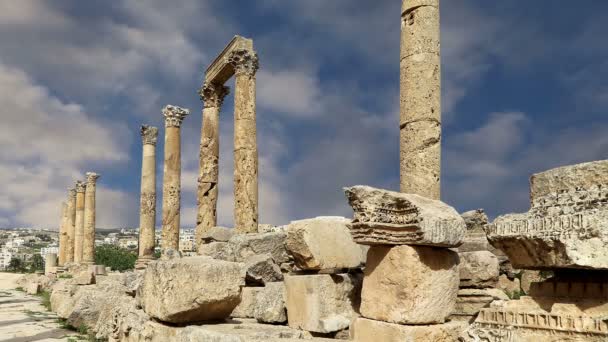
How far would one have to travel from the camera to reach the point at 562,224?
4.04m

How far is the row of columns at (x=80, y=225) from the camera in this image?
33.4m

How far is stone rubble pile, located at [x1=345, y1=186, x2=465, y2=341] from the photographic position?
4809 millimetres

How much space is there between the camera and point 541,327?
4152mm

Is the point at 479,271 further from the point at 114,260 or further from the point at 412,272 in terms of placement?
the point at 114,260

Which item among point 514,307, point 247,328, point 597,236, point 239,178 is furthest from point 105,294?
point 597,236

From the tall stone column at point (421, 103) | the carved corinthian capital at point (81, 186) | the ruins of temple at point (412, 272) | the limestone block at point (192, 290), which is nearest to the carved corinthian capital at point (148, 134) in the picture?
the carved corinthian capital at point (81, 186)

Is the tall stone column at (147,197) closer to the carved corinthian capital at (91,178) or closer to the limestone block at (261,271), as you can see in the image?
the carved corinthian capital at (91,178)

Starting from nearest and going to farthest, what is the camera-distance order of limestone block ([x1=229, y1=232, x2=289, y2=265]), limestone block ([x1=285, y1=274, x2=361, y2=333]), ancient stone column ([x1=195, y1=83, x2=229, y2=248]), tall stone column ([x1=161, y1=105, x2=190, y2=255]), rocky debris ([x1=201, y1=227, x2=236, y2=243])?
limestone block ([x1=285, y1=274, x2=361, y2=333])
limestone block ([x1=229, y1=232, x2=289, y2=265])
rocky debris ([x1=201, y1=227, x2=236, y2=243])
ancient stone column ([x1=195, y1=83, x2=229, y2=248])
tall stone column ([x1=161, y1=105, x2=190, y2=255])

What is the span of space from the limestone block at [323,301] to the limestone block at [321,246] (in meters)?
0.17

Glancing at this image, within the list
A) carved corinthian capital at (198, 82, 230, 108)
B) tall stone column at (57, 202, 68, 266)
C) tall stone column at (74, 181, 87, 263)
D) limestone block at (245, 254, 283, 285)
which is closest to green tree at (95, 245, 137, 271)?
tall stone column at (57, 202, 68, 266)

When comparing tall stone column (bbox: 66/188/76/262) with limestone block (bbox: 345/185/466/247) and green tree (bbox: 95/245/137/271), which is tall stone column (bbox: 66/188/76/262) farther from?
limestone block (bbox: 345/185/466/247)

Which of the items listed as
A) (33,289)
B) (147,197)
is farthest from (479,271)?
(33,289)

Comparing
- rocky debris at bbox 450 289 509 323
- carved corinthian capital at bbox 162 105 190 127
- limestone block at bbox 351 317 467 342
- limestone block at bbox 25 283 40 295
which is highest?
carved corinthian capital at bbox 162 105 190 127

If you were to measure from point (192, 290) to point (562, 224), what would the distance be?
3.72 metres
